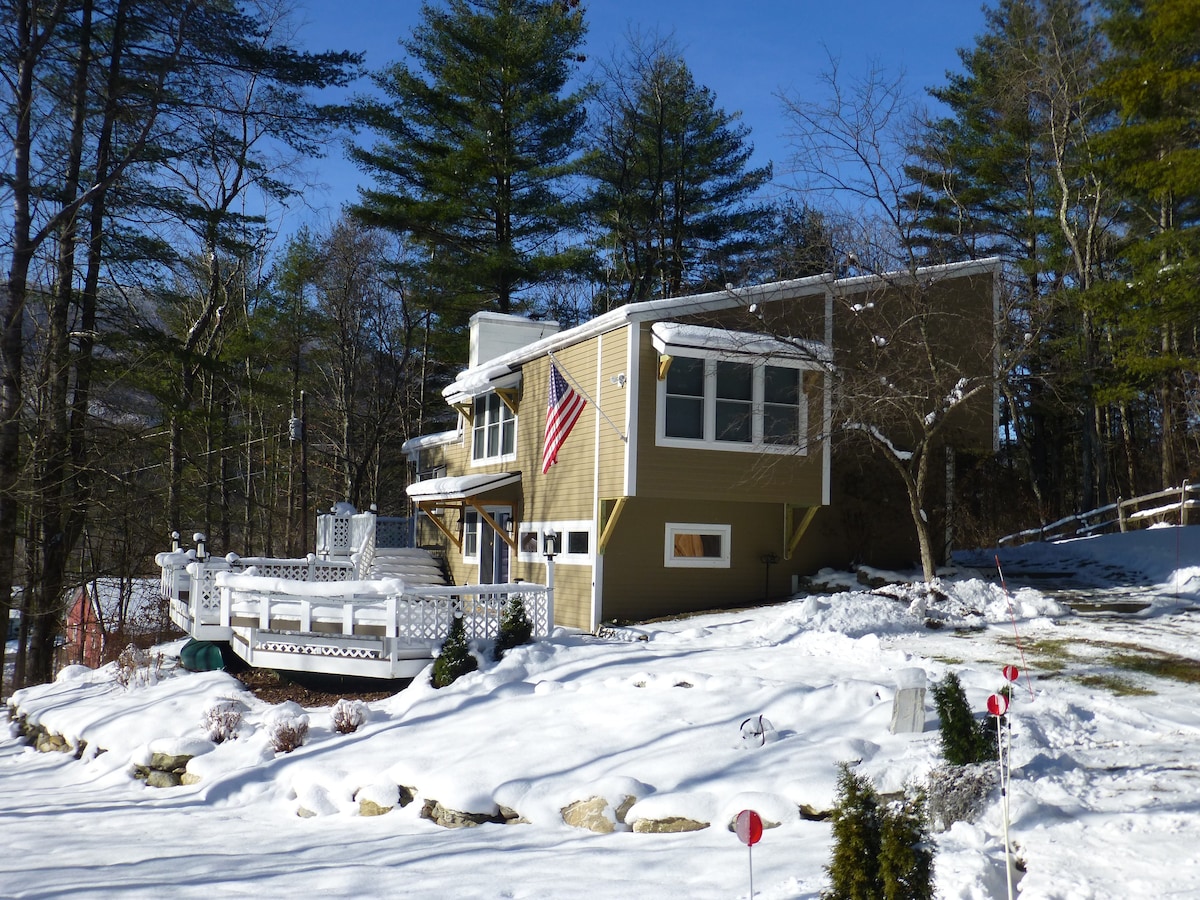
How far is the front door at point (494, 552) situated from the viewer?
20281 mm

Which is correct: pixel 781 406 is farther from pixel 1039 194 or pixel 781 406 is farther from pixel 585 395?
pixel 1039 194

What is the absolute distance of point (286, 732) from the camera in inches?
423

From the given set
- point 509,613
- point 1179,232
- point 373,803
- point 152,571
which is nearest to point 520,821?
point 373,803

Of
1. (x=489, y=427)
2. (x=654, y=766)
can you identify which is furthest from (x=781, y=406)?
(x=654, y=766)

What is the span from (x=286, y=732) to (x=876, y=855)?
7598 mm

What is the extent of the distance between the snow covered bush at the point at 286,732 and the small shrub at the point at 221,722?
648mm

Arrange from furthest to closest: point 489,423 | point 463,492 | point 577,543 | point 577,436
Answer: point 489,423 < point 463,492 < point 577,436 < point 577,543

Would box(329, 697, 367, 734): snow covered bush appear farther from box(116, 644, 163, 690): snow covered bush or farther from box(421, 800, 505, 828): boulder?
box(116, 644, 163, 690): snow covered bush

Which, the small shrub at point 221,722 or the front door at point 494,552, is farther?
the front door at point 494,552

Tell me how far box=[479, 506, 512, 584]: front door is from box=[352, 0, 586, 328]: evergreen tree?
10462mm

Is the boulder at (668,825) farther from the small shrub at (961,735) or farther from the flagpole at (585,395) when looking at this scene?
the flagpole at (585,395)

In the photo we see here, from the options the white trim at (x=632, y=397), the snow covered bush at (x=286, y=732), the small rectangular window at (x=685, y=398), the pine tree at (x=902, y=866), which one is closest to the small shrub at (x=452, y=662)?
the snow covered bush at (x=286, y=732)

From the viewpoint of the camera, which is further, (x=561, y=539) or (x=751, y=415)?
(x=561, y=539)

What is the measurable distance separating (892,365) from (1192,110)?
261 inches
